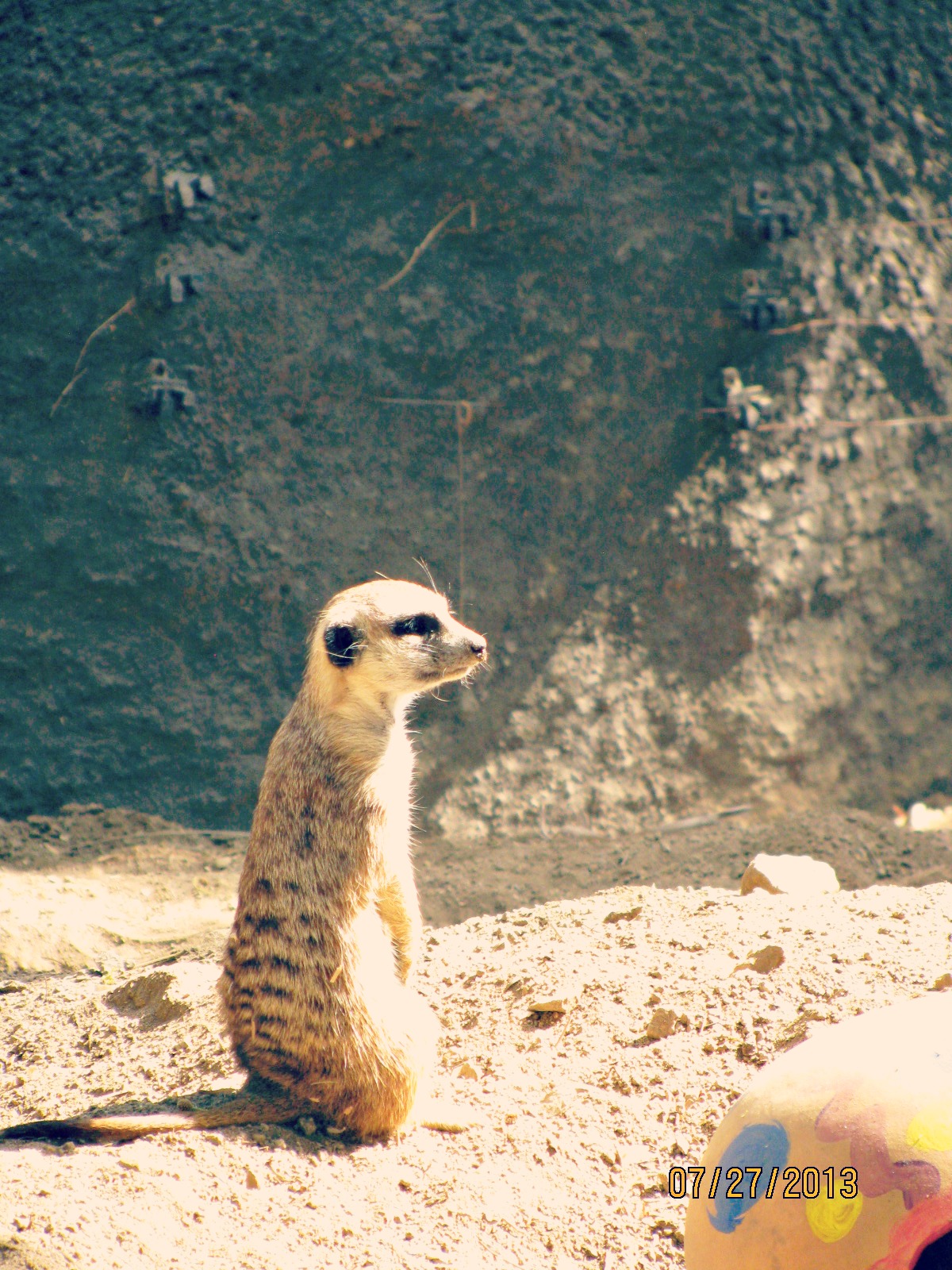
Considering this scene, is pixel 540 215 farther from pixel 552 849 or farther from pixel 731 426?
pixel 552 849

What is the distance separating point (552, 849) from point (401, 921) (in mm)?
1935

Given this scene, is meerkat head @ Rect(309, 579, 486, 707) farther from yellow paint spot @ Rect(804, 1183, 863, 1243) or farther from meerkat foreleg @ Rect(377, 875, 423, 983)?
yellow paint spot @ Rect(804, 1183, 863, 1243)

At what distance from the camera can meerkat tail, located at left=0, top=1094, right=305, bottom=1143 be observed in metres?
1.94

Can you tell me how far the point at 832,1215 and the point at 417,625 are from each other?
1397 millimetres

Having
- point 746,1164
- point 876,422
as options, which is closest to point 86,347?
point 876,422

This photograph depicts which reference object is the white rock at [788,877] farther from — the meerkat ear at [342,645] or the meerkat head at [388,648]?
the meerkat ear at [342,645]

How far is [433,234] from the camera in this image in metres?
4.56

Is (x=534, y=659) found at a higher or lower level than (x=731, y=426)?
lower

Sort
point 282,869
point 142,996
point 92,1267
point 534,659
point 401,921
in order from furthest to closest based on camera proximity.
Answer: point 534,659, point 142,996, point 401,921, point 282,869, point 92,1267

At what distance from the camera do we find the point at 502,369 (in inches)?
181

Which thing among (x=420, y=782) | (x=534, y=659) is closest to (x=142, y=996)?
(x=420, y=782)

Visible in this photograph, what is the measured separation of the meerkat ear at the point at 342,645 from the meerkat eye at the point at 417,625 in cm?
9

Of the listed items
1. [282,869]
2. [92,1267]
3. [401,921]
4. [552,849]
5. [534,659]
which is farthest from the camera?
[534,659]

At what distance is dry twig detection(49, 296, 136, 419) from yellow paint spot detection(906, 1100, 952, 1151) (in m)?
4.07
